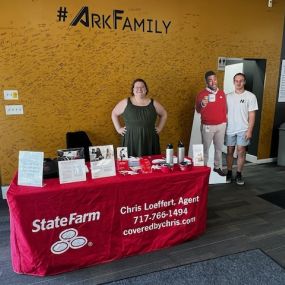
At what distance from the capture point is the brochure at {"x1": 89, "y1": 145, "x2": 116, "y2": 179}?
2.05 metres

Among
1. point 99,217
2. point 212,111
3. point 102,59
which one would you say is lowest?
point 99,217

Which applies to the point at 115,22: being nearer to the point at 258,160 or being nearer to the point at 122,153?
the point at 122,153

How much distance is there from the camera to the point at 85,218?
1.99 metres

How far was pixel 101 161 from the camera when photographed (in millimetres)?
2076

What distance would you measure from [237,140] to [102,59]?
210cm

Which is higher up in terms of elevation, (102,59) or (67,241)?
(102,59)

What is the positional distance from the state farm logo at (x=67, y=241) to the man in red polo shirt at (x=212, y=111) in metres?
2.32

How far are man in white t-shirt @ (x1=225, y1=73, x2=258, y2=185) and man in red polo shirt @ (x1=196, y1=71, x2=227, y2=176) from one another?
0.36ft

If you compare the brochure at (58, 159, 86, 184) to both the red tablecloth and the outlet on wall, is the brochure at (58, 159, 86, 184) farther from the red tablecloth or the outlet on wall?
the outlet on wall

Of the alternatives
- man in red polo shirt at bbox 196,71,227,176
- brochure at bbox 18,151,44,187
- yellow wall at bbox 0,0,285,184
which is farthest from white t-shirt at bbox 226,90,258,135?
brochure at bbox 18,151,44,187

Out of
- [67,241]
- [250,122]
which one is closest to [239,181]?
[250,122]

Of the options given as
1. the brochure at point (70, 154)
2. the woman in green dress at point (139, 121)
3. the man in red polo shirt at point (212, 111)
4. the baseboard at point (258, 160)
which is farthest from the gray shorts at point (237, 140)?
the brochure at point (70, 154)

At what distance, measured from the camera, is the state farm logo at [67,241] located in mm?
1952

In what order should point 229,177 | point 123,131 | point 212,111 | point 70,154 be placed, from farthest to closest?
point 229,177 → point 212,111 → point 123,131 → point 70,154
